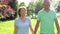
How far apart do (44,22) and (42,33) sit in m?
0.27

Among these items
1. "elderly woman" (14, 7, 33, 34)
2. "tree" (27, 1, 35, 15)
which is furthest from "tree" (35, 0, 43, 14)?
"elderly woman" (14, 7, 33, 34)

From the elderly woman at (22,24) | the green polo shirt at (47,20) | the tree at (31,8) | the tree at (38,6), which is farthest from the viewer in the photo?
the tree at (38,6)

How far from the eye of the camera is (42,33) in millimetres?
5633

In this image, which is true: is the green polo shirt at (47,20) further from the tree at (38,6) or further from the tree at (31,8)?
the tree at (38,6)

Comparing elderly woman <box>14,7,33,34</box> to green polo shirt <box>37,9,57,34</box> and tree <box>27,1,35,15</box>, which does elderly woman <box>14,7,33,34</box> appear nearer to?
green polo shirt <box>37,9,57,34</box>

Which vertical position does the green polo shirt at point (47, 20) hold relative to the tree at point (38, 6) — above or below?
above

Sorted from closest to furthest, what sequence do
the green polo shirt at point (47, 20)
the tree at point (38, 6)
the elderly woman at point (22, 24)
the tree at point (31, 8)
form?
the green polo shirt at point (47, 20), the elderly woman at point (22, 24), the tree at point (31, 8), the tree at point (38, 6)

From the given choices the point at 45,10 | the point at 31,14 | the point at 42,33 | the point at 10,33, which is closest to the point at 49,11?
the point at 45,10

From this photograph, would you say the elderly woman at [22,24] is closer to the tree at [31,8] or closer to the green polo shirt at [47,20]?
the green polo shirt at [47,20]

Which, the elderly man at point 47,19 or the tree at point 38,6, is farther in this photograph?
the tree at point 38,6

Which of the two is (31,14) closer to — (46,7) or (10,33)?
(10,33)

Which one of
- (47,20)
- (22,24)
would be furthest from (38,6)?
(47,20)

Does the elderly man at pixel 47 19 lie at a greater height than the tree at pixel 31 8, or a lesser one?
greater

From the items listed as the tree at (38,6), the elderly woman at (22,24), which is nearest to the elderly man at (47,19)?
the elderly woman at (22,24)
